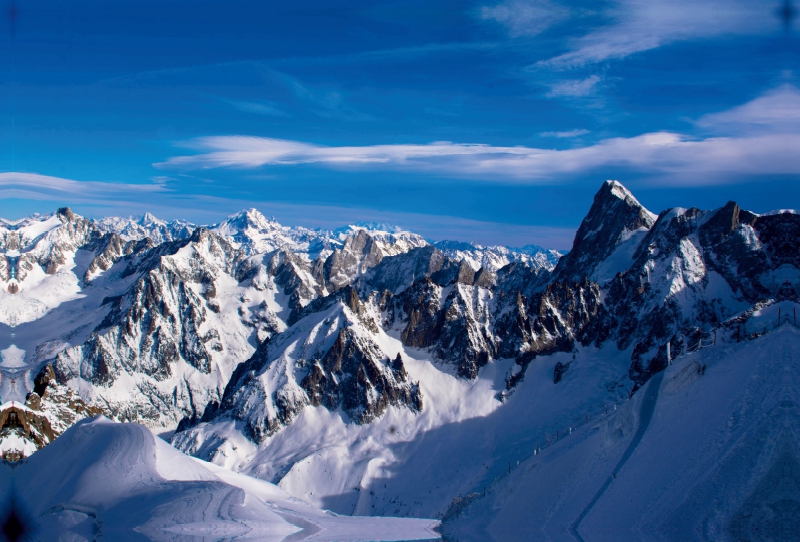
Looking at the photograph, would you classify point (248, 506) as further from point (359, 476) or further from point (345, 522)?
point (359, 476)

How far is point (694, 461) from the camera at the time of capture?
852 inches

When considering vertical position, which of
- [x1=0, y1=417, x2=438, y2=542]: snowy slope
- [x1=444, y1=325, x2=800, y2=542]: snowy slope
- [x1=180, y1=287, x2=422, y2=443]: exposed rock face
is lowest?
[x1=180, y1=287, x2=422, y2=443]: exposed rock face

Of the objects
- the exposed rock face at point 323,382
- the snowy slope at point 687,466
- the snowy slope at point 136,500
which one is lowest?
the exposed rock face at point 323,382

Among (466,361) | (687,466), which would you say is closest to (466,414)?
(466,361)

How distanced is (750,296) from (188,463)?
537 feet

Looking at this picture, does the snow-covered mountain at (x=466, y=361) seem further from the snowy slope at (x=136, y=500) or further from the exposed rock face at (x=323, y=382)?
the snowy slope at (x=136, y=500)

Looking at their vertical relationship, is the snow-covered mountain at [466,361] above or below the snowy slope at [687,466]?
below

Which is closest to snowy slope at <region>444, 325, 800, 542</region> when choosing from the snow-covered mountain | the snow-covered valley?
the snow-covered valley

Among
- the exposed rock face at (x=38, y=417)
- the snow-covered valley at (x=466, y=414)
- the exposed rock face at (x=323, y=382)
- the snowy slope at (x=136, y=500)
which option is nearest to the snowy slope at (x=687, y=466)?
the snow-covered valley at (x=466, y=414)

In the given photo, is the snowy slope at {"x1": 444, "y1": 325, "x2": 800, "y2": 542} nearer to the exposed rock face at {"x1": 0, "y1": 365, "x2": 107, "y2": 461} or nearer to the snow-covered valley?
the snow-covered valley

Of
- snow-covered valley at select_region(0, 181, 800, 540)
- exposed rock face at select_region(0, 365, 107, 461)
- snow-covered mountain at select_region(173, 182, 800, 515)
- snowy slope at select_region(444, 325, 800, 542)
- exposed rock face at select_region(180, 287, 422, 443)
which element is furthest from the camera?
exposed rock face at select_region(180, 287, 422, 443)

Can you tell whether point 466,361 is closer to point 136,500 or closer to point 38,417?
point 38,417

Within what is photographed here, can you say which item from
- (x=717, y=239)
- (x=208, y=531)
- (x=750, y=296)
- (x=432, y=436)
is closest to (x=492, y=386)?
(x=432, y=436)

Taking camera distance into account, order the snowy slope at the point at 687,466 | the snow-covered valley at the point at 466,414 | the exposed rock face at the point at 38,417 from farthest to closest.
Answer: the exposed rock face at the point at 38,417, the snow-covered valley at the point at 466,414, the snowy slope at the point at 687,466
